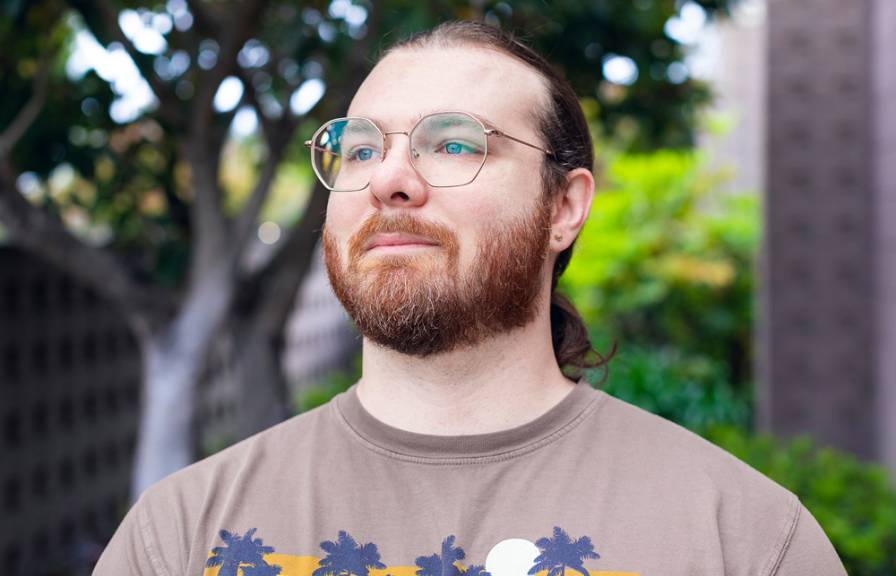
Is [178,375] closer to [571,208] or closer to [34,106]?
[34,106]

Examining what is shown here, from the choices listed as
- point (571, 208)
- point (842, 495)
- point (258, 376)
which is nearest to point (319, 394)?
point (258, 376)

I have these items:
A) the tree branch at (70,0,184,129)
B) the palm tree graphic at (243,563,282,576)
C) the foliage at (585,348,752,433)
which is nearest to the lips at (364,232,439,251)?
the palm tree graphic at (243,563,282,576)

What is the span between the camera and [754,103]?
19.3m

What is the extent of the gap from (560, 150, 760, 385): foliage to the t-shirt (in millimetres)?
8766

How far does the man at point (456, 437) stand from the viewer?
1.52m

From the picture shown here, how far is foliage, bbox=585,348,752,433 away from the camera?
732cm

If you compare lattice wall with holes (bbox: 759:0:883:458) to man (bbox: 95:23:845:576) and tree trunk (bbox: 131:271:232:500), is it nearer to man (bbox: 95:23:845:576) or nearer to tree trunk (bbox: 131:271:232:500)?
tree trunk (bbox: 131:271:232:500)

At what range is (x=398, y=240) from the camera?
163 centimetres

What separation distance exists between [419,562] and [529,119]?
0.84 meters

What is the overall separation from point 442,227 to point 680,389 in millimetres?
6695

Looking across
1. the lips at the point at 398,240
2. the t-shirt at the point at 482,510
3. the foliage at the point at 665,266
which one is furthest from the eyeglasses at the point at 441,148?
the foliage at the point at 665,266

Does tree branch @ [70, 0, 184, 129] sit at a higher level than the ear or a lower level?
higher

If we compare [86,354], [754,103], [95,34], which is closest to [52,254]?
[95,34]

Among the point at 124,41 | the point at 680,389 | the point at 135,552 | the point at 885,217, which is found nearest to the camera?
the point at 135,552
